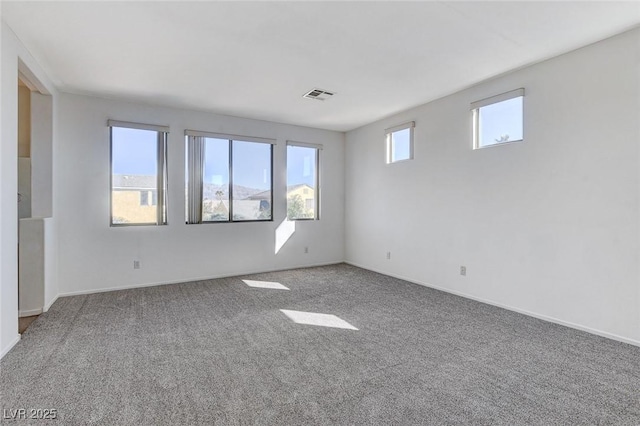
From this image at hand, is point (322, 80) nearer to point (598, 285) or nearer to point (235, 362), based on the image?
point (235, 362)

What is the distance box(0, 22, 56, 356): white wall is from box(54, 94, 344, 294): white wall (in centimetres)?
158

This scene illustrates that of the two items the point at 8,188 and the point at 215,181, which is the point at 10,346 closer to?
the point at 8,188

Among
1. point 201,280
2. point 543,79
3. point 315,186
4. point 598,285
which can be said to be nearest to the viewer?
point 598,285

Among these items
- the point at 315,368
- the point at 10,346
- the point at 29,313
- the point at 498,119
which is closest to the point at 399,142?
the point at 498,119

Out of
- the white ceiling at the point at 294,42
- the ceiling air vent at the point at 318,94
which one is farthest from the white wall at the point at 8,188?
the ceiling air vent at the point at 318,94

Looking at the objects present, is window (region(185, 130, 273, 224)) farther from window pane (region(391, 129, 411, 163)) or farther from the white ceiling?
window pane (region(391, 129, 411, 163))

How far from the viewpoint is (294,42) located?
2891mm

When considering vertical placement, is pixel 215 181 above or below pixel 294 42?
below

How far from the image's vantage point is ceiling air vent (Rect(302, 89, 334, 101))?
4.15 m

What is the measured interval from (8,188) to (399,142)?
15.9 ft

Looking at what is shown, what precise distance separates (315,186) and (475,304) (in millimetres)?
3556

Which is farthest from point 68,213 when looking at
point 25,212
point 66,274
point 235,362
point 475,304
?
point 475,304

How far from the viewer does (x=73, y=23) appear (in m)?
2.59

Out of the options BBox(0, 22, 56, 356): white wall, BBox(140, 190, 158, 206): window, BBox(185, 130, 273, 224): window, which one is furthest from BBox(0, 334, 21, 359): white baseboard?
BBox(185, 130, 273, 224): window
